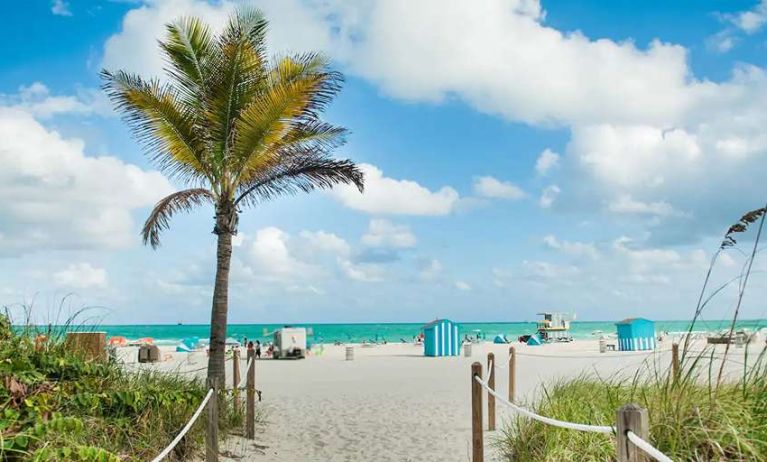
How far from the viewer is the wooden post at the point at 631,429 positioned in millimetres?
3285

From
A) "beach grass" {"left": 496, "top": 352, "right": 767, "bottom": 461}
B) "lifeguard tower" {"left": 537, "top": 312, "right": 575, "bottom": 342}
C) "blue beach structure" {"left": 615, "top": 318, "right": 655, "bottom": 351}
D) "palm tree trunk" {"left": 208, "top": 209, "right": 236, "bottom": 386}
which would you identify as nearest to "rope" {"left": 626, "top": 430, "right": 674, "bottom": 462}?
"beach grass" {"left": 496, "top": 352, "right": 767, "bottom": 461}

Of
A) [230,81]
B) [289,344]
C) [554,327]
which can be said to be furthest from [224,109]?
[554,327]

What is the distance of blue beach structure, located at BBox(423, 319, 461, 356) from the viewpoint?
1120 inches

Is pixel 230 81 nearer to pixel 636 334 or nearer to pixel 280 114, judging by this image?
pixel 280 114

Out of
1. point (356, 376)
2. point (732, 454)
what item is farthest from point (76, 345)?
point (356, 376)

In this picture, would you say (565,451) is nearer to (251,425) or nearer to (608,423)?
(608,423)

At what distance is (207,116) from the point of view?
11383 millimetres

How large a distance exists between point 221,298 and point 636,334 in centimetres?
2450

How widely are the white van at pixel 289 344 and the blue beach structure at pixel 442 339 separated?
5204mm

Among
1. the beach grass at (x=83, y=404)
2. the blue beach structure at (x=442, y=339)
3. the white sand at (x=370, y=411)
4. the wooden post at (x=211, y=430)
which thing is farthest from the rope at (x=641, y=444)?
the blue beach structure at (x=442, y=339)

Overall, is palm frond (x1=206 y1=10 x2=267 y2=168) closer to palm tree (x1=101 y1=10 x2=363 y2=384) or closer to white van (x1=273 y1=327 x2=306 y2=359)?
palm tree (x1=101 y1=10 x2=363 y2=384)

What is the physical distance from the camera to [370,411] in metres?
13.0

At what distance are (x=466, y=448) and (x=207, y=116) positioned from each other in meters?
6.61

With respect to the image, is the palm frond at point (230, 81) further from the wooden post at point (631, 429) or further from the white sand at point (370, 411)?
the wooden post at point (631, 429)
